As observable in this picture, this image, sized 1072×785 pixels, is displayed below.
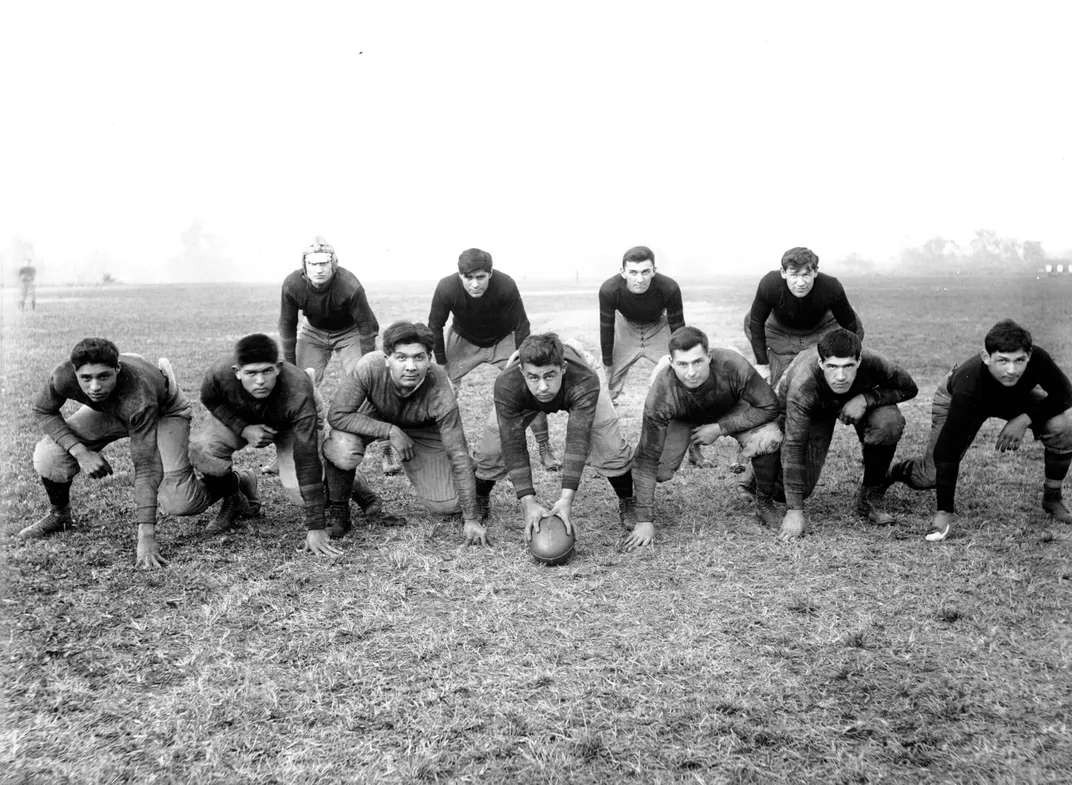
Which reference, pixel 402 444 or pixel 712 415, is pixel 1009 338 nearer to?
pixel 712 415

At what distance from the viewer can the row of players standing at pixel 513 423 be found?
525 centimetres

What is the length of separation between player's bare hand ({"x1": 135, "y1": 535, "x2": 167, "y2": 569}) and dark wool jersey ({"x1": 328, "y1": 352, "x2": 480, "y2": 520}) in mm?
1284

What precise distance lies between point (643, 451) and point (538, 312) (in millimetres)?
17417

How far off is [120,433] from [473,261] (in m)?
2.87

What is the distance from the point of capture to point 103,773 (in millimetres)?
3104

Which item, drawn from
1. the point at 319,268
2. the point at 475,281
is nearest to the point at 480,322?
the point at 475,281

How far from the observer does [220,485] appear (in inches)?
223

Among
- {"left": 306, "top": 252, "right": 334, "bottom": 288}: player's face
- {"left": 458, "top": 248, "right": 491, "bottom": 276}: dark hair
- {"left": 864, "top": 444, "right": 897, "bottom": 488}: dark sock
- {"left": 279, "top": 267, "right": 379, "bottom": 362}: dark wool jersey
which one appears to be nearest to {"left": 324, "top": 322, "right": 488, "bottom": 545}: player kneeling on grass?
{"left": 458, "top": 248, "right": 491, "bottom": 276}: dark hair

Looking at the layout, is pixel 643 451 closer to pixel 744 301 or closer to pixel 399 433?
pixel 399 433

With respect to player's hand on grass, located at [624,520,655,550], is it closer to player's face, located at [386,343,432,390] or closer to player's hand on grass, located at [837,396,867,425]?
player's hand on grass, located at [837,396,867,425]

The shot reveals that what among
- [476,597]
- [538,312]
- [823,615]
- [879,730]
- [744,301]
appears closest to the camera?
[879,730]

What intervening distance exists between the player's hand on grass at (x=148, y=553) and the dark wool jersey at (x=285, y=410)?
0.86m

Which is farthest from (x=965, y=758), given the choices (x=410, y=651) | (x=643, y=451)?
(x=643, y=451)

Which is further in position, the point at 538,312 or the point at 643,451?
the point at 538,312
